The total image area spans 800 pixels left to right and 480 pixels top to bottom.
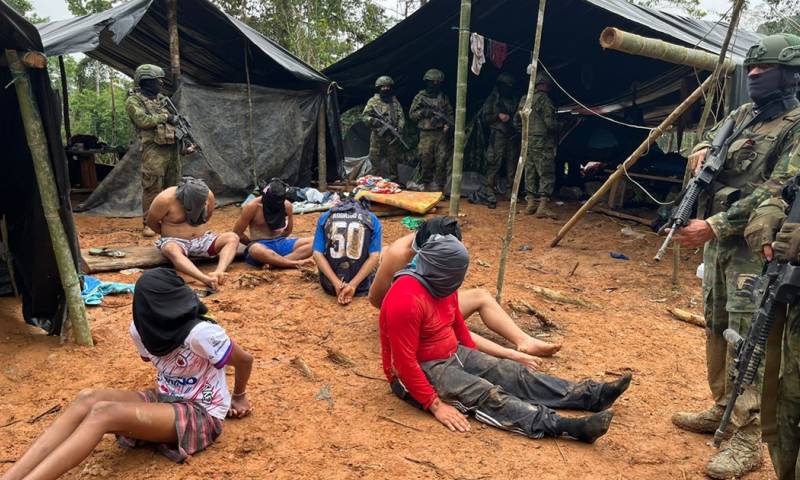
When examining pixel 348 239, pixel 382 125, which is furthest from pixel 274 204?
pixel 382 125

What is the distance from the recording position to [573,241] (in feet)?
24.6

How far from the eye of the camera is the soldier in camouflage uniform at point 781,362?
2098 mm

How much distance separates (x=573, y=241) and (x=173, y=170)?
17.7ft

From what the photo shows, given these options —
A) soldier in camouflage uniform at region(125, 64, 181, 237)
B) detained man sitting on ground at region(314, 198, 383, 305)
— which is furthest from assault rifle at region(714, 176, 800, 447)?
soldier in camouflage uniform at region(125, 64, 181, 237)

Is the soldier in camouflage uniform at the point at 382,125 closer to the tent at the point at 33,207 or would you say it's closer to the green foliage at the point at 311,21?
the green foliage at the point at 311,21

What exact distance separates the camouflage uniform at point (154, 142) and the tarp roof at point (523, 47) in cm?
381

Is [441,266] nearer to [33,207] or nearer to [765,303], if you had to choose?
[765,303]

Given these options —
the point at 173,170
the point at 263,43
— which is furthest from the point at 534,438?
the point at 263,43

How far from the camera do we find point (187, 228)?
5.71 m

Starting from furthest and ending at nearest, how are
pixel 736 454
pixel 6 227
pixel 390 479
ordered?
pixel 6 227 < pixel 736 454 < pixel 390 479

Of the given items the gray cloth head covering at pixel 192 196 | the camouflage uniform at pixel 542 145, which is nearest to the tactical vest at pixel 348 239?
the gray cloth head covering at pixel 192 196

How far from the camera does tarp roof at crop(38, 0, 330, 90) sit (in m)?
8.23

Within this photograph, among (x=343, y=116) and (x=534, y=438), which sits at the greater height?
(x=343, y=116)

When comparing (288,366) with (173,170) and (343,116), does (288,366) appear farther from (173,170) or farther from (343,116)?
(343,116)
